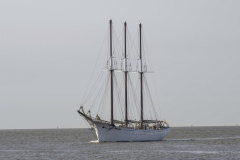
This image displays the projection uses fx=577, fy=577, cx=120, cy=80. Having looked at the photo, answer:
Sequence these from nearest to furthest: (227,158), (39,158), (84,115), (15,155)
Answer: (227,158), (39,158), (15,155), (84,115)

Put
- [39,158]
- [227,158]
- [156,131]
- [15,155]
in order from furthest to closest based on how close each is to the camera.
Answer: [156,131], [15,155], [39,158], [227,158]

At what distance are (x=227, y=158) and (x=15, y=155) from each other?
109 ft

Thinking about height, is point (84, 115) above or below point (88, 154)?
above

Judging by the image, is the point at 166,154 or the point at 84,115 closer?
the point at 166,154

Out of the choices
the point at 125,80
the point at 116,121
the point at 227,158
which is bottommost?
the point at 227,158

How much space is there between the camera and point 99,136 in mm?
109688

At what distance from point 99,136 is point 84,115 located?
4.98 m

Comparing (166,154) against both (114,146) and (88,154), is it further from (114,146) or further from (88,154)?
(114,146)

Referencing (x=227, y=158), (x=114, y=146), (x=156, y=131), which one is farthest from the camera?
(x=156, y=131)

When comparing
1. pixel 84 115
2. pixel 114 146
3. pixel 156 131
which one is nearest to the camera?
pixel 114 146

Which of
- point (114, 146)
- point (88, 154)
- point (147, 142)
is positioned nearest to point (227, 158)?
point (88, 154)

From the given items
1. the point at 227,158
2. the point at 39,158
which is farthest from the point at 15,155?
the point at 227,158

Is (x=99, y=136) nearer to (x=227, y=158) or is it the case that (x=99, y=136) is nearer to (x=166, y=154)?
(x=166, y=154)

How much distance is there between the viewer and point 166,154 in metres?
84.7
